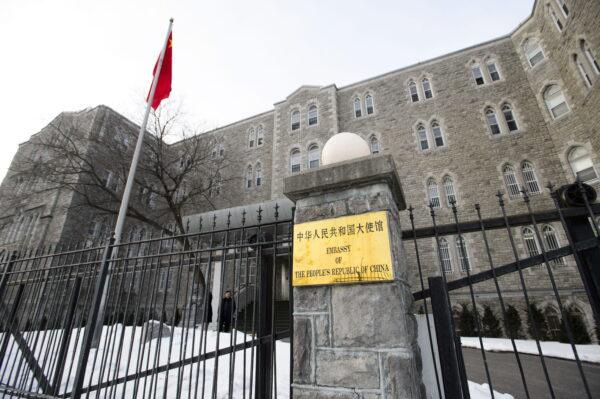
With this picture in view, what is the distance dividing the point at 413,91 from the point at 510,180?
8.34 m

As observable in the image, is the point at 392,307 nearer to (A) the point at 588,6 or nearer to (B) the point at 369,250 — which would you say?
(B) the point at 369,250

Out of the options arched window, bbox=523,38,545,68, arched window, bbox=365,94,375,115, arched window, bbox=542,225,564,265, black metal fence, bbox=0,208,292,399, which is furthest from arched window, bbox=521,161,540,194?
black metal fence, bbox=0,208,292,399

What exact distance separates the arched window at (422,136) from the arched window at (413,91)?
2.13 meters

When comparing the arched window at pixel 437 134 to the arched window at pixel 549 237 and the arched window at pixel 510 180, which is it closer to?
the arched window at pixel 510 180

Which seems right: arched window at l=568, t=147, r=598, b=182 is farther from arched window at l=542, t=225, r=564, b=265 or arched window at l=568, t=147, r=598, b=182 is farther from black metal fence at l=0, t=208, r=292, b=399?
black metal fence at l=0, t=208, r=292, b=399

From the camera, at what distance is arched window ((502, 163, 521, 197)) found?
14.7 meters

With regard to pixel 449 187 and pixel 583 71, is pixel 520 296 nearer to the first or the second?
pixel 449 187

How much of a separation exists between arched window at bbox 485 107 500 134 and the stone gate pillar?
1755 cm

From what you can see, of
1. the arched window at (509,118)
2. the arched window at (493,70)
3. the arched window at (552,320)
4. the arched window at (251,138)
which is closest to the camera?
the arched window at (552,320)

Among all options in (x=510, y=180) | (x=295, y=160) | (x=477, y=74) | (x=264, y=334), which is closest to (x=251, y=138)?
(x=295, y=160)

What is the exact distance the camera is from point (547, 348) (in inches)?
388

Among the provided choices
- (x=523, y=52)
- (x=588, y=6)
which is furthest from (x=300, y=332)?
(x=523, y=52)

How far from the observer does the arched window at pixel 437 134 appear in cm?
1711

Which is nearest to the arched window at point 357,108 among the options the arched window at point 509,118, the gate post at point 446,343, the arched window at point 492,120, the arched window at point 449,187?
the arched window at point 449,187
